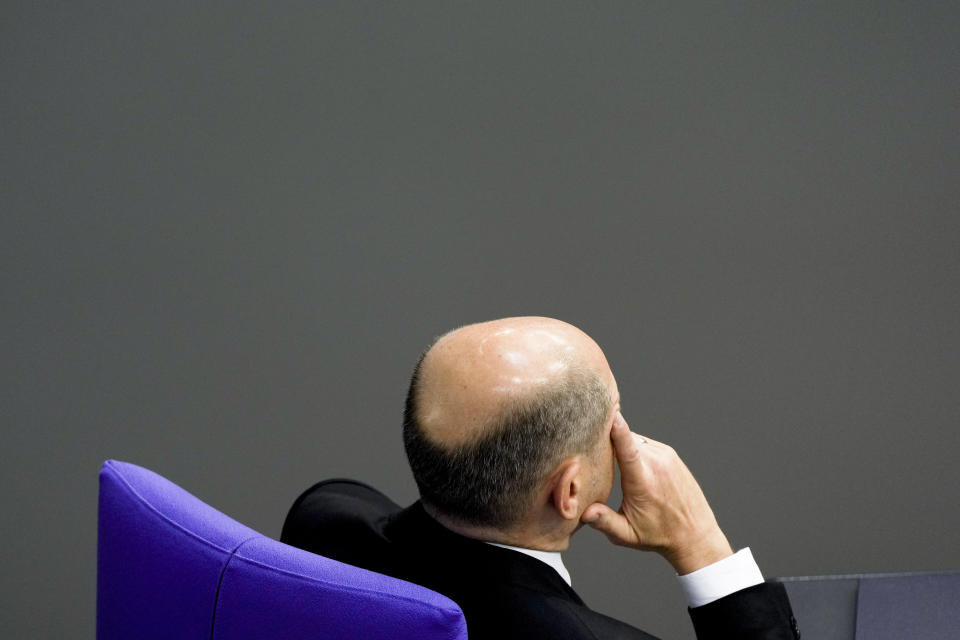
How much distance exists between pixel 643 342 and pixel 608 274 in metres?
0.19

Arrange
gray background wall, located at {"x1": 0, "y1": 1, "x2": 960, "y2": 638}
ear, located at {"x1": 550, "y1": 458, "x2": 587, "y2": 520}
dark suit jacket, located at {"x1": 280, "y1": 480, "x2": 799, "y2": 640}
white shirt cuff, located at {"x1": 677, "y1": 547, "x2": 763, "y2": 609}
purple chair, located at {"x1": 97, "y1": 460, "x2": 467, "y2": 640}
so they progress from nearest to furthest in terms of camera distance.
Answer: purple chair, located at {"x1": 97, "y1": 460, "x2": 467, "y2": 640}
dark suit jacket, located at {"x1": 280, "y1": 480, "x2": 799, "y2": 640}
ear, located at {"x1": 550, "y1": 458, "x2": 587, "y2": 520}
white shirt cuff, located at {"x1": 677, "y1": 547, "x2": 763, "y2": 609}
gray background wall, located at {"x1": 0, "y1": 1, "x2": 960, "y2": 638}

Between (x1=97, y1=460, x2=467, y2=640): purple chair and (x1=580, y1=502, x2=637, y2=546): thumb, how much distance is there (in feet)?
1.16

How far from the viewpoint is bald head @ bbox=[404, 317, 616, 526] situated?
Answer: 1.16 metres

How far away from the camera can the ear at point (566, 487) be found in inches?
48.0

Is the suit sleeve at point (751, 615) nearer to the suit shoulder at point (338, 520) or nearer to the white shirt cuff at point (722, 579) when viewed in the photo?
the white shirt cuff at point (722, 579)

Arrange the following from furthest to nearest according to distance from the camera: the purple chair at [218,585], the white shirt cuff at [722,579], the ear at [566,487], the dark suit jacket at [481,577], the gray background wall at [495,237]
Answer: the gray background wall at [495,237], the white shirt cuff at [722,579], the ear at [566,487], the dark suit jacket at [481,577], the purple chair at [218,585]

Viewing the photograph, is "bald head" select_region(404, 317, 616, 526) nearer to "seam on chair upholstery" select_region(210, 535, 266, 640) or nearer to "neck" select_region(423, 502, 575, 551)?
"neck" select_region(423, 502, 575, 551)

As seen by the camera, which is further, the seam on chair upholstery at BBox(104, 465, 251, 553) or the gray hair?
the gray hair

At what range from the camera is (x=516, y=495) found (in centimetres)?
121

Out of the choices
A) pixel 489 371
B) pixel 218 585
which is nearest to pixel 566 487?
pixel 489 371

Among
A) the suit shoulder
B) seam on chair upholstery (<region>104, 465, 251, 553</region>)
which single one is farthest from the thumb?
seam on chair upholstery (<region>104, 465, 251, 553</region>)


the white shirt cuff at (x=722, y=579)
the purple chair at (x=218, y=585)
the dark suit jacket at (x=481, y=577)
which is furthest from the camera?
the white shirt cuff at (x=722, y=579)

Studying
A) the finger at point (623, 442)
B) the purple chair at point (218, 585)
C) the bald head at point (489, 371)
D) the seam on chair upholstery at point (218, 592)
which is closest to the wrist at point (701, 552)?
the finger at point (623, 442)

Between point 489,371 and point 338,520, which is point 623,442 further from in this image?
point 338,520
